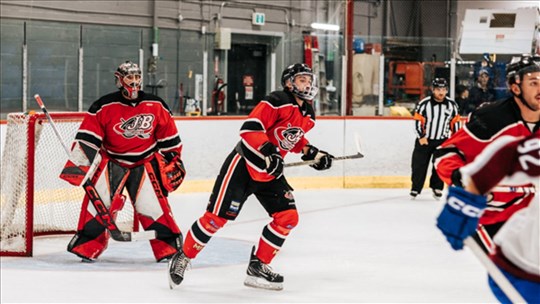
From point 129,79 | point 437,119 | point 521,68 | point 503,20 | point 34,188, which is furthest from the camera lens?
point 503,20

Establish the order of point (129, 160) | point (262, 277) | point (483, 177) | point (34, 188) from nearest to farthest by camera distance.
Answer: point (483, 177) → point (262, 277) → point (129, 160) → point (34, 188)

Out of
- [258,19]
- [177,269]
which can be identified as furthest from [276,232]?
[258,19]

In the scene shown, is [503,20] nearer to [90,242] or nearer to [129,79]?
[129,79]

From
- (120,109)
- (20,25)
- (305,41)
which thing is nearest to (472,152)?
(120,109)

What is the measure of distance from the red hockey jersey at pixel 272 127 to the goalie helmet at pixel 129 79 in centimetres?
83

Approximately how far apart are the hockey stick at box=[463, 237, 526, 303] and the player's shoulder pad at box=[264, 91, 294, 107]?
7.34 ft

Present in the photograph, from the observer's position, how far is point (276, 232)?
15.3 feet

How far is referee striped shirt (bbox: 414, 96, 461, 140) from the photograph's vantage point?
8.66 m

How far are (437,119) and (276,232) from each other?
4290 mm

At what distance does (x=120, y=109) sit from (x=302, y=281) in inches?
49.6

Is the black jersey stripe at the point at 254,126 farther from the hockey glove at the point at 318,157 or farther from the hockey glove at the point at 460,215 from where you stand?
the hockey glove at the point at 460,215

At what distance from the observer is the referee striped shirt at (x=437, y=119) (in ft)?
28.4

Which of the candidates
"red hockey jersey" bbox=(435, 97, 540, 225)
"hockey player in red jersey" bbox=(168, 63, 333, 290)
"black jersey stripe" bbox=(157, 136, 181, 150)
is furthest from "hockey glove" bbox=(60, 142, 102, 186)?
"red hockey jersey" bbox=(435, 97, 540, 225)

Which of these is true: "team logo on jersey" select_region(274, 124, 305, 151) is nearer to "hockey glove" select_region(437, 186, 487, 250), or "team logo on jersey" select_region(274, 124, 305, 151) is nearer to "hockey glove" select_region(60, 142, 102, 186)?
"hockey glove" select_region(60, 142, 102, 186)
